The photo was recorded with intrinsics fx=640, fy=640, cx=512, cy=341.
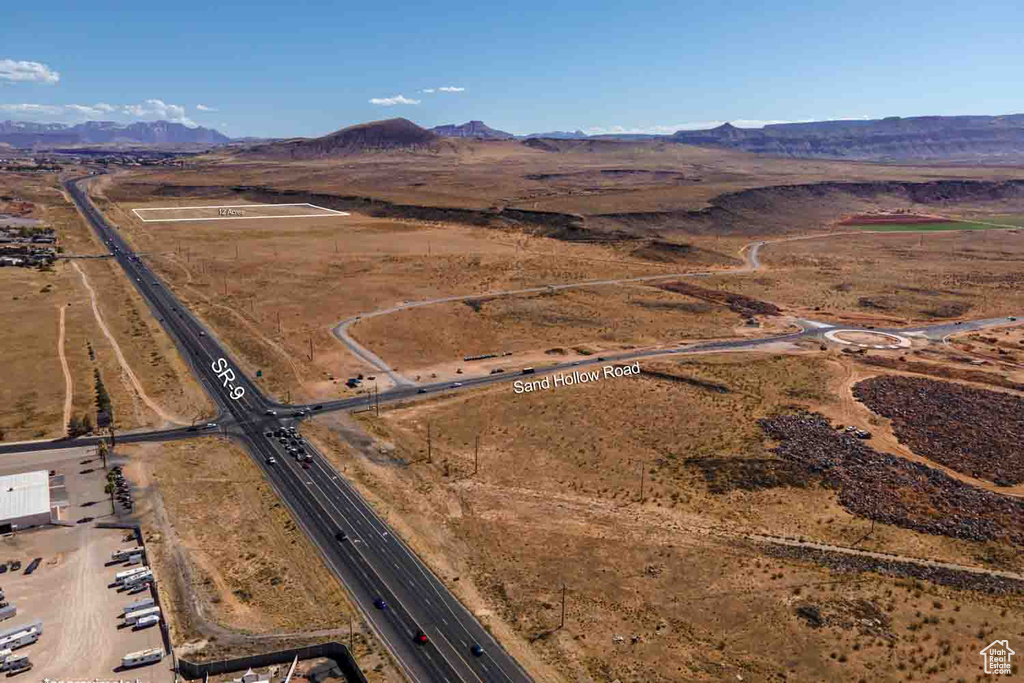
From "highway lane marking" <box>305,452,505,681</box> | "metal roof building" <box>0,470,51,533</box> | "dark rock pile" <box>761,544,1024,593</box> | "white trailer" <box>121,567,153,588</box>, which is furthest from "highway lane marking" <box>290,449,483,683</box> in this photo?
"dark rock pile" <box>761,544,1024,593</box>

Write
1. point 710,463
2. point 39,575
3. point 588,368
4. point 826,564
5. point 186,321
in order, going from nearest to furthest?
point 39,575 → point 826,564 → point 710,463 → point 588,368 → point 186,321

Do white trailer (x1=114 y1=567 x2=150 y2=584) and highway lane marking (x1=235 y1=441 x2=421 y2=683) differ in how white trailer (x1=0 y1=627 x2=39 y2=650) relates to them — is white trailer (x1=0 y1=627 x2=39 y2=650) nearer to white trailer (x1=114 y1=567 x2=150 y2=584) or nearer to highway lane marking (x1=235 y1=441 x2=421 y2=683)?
white trailer (x1=114 y1=567 x2=150 y2=584)

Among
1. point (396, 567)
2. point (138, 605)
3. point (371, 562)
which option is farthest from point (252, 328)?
point (396, 567)

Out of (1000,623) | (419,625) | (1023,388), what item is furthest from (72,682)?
(1023,388)

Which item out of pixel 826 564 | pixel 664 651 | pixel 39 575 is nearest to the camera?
pixel 664 651

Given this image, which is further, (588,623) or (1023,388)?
(1023,388)

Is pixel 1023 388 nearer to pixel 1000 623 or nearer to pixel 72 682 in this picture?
pixel 1000 623

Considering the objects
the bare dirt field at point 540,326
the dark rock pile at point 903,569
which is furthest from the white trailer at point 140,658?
the bare dirt field at point 540,326

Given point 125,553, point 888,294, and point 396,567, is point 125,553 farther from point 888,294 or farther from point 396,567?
point 888,294
